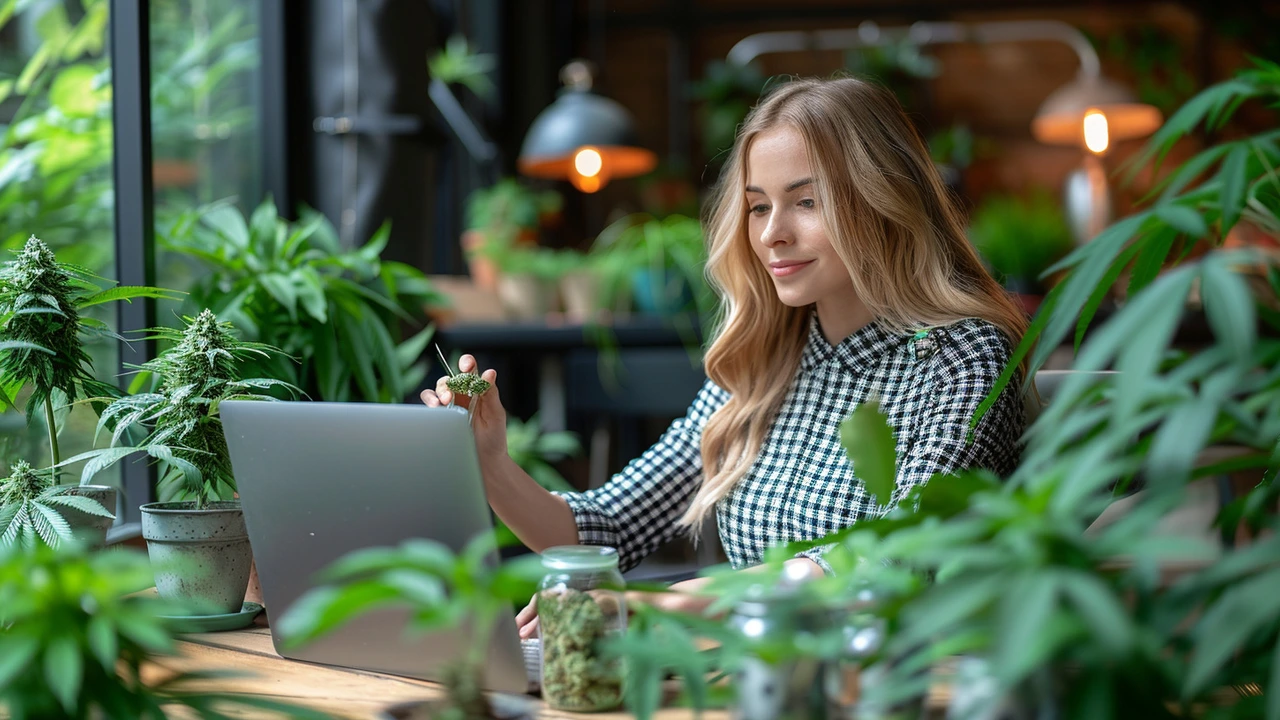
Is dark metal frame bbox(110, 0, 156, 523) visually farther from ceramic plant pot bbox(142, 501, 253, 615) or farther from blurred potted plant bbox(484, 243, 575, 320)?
blurred potted plant bbox(484, 243, 575, 320)

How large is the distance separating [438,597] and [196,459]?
2.36 ft

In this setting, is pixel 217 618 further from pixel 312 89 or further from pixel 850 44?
pixel 850 44

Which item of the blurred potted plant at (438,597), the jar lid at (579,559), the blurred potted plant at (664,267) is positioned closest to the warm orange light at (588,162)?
the blurred potted plant at (664,267)

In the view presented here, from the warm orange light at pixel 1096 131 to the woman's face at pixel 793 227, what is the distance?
375cm

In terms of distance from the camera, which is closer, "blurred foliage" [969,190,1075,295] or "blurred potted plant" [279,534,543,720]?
"blurred potted plant" [279,534,543,720]

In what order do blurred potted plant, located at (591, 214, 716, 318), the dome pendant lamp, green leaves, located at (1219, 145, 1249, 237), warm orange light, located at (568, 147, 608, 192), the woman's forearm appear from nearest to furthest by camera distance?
green leaves, located at (1219, 145, 1249, 237)
the woman's forearm
blurred potted plant, located at (591, 214, 716, 318)
the dome pendant lamp
warm orange light, located at (568, 147, 608, 192)

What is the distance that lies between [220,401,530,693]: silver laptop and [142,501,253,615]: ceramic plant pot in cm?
18

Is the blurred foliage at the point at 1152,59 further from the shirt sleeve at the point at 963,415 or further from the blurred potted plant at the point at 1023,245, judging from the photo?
the shirt sleeve at the point at 963,415

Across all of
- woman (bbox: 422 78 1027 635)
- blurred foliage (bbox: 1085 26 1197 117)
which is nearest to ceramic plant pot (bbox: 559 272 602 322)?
woman (bbox: 422 78 1027 635)

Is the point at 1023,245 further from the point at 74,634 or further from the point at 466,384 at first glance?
the point at 74,634

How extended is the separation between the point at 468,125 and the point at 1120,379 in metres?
4.36

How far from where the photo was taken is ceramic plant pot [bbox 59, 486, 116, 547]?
111 cm

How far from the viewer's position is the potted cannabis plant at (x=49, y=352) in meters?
1.11

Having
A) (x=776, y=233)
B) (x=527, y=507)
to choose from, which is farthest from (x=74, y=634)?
(x=776, y=233)
